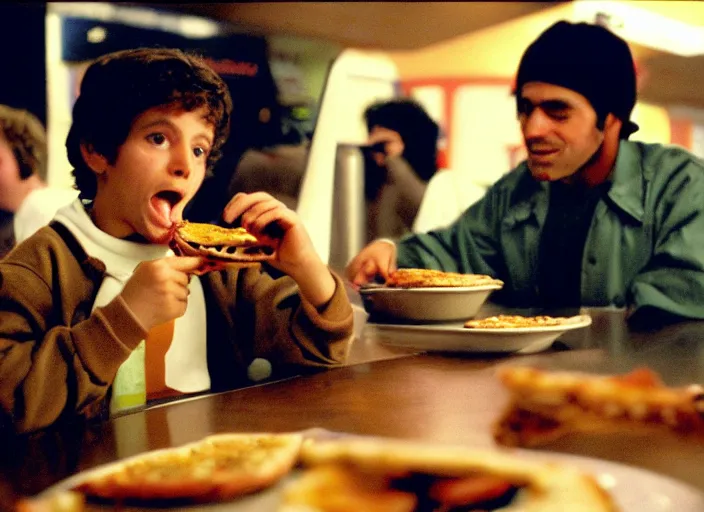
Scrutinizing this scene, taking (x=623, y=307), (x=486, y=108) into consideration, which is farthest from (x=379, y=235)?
(x=623, y=307)

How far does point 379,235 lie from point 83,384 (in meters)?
0.54

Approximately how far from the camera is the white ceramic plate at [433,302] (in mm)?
955

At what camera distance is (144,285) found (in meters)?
0.72

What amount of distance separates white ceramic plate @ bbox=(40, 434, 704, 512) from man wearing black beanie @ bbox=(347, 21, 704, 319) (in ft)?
2.17

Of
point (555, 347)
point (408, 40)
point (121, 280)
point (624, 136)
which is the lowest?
point (555, 347)

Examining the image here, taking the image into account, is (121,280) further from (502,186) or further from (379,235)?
(502,186)

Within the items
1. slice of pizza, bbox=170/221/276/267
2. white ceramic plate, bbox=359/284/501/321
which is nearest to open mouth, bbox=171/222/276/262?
slice of pizza, bbox=170/221/276/267

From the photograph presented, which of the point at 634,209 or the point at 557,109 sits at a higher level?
the point at 557,109

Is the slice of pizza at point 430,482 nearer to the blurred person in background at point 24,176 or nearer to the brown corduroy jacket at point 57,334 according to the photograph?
the brown corduroy jacket at point 57,334

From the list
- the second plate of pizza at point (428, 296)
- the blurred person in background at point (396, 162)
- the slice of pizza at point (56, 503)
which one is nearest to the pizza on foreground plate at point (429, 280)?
the second plate of pizza at point (428, 296)

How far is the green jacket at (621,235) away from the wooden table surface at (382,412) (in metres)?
0.22

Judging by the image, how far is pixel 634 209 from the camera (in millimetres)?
1224

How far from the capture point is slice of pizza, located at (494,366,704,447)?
0.44 meters

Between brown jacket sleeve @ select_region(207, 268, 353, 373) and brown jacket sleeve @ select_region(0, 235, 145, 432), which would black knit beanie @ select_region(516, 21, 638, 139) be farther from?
brown jacket sleeve @ select_region(0, 235, 145, 432)
